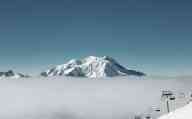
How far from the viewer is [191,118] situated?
42.4m

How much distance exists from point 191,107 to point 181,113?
1800mm

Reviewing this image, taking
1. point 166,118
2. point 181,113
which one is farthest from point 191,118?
point 166,118

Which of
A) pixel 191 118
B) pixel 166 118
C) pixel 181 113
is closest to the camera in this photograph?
pixel 191 118

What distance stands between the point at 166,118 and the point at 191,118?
7849mm

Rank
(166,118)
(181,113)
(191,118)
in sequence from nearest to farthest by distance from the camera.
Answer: (191,118)
(181,113)
(166,118)

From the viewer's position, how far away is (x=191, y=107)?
47656 mm

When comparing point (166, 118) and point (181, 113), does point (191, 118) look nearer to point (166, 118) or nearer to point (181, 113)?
point (181, 113)

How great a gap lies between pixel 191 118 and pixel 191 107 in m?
5.39

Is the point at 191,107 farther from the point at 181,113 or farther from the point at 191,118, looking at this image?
the point at 191,118

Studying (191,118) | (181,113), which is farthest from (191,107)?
(191,118)

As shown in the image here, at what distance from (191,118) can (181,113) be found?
14.0 ft

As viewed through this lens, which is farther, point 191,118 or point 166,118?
point 166,118

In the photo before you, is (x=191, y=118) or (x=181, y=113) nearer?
(x=191, y=118)

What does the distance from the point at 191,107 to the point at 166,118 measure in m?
3.91
